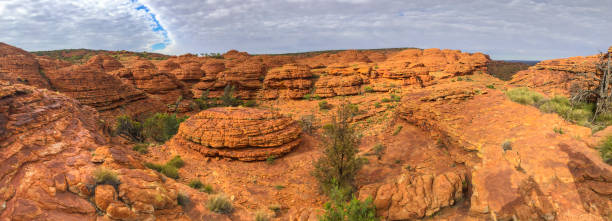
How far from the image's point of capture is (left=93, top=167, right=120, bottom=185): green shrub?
13.8ft

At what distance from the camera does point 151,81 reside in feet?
88.7

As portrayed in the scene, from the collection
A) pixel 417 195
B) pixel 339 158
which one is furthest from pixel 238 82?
pixel 417 195

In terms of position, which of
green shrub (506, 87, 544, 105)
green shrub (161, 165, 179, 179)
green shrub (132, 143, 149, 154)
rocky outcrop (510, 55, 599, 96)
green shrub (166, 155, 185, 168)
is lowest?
green shrub (166, 155, 185, 168)

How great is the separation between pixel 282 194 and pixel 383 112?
12107 mm

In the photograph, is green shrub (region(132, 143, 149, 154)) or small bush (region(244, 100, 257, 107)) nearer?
green shrub (region(132, 143, 149, 154))

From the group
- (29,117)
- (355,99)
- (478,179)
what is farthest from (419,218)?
(355,99)

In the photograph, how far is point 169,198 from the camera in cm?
488

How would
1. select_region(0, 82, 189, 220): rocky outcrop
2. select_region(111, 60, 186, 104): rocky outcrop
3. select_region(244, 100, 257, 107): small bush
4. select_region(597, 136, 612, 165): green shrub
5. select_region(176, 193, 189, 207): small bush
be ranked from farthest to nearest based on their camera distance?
select_region(244, 100, 257, 107): small bush → select_region(111, 60, 186, 104): rocky outcrop → select_region(176, 193, 189, 207): small bush → select_region(597, 136, 612, 165): green shrub → select_region(0, 82, 189, 220): rocky outcrop

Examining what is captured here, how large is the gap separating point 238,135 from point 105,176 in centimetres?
758

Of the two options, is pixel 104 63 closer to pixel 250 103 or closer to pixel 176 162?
pixel 250 103

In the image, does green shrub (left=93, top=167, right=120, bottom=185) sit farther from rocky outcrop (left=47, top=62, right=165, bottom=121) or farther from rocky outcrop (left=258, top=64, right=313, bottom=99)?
rocky outcrop (left=258, top=64, right=313, bottom=99)

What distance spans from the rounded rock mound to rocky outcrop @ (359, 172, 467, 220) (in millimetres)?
6645

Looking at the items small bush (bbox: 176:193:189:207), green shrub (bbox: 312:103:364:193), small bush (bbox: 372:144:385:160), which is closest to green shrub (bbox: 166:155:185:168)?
small bush (bbox: 176:193:189:207)

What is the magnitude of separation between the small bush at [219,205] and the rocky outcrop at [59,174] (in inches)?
27.9
